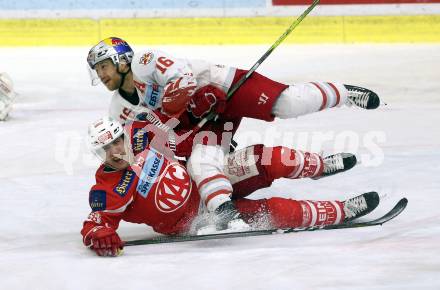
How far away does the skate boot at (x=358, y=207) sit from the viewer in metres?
4.67

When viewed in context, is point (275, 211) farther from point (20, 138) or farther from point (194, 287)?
point (20, 138)

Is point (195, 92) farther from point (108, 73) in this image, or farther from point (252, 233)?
point (252, 233)

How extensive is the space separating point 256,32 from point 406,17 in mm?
1564

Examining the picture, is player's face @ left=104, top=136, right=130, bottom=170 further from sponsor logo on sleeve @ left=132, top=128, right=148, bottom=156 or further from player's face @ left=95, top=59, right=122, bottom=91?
Answer: player's face @ left=95, top=59, right=122, bottom=91

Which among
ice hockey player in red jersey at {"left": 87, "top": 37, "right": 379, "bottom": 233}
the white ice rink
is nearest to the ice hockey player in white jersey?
the white ice rink

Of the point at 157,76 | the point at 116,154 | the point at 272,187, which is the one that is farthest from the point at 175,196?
the point at 272,187

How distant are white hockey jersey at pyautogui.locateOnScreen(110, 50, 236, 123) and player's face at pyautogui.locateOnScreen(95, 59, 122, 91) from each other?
0.09 m

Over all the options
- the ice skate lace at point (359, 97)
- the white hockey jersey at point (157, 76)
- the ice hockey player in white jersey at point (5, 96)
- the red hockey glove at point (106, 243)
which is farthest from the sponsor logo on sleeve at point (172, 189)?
the ice hockey player in white jersey at point (5, 96)

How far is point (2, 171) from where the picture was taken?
6324 millimetres

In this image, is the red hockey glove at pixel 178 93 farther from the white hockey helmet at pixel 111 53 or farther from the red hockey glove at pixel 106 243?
the red hockey glove at pixel 106 243

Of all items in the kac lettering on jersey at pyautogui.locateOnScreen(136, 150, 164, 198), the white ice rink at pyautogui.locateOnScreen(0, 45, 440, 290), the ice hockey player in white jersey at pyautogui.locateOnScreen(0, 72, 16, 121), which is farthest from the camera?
the ice hockey player in white jersey at pyautogui.locateOnScreen(0, 72, 16, 121)

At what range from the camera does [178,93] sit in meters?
4.80

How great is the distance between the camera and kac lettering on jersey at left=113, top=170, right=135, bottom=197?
4355mm

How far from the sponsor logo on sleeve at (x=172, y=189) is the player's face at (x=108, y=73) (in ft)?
2.03
